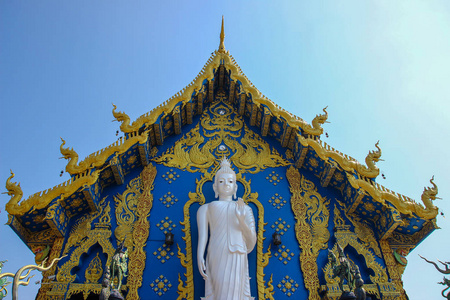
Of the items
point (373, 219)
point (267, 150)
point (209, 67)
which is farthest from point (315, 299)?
point (209, 67)

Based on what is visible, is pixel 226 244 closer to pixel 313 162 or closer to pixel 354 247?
pixel 354 247

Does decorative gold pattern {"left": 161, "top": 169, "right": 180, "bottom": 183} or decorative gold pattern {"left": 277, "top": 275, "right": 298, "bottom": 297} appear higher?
decorative gold pattern {"left": 161, "top": 169, "right": 180, "bottom": 183}

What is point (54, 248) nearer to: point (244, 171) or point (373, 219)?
point (244, 171)

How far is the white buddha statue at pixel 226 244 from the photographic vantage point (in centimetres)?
608

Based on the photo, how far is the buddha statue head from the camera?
7269mm

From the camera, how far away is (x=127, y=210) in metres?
7.47

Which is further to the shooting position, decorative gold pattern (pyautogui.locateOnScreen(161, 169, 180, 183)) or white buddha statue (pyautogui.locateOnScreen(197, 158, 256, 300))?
decorative gold pattern (pyautogui.locateOnScreen(161, 169, 180, 183))

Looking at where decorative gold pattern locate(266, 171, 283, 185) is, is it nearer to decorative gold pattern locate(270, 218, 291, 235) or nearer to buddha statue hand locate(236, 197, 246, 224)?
decorative gold pattern locate(270, 218, 291, 235)

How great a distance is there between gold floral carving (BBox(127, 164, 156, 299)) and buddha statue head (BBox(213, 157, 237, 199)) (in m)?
1.25

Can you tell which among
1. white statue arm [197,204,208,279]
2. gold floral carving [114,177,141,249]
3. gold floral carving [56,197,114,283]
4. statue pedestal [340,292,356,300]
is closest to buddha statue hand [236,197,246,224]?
white statue arm [197,204,208,279]

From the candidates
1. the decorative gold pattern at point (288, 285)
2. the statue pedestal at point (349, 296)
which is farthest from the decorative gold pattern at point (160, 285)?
the statue pedestal at point (349, 296)

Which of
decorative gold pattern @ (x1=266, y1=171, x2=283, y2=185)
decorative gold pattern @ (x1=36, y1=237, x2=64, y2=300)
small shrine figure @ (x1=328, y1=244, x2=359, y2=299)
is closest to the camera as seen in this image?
small shrine figure @ (x1=328, y1=244, x2=359, y2=299)

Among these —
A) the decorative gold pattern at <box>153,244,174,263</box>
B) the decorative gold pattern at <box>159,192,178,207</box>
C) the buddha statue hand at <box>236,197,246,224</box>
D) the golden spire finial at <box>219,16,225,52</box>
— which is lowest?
the decorative gold pattern at <box>153,244,174,263</box>

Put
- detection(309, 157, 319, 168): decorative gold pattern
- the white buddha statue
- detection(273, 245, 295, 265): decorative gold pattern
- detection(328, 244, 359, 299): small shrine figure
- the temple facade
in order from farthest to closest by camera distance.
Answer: detection(309, 157, 319, 168): decorative gold pattern < detection(273, 245, 295, 265): decorative gold pattern < the temple facade < the white buddha statue < detection(328, 244, 359, 299): small shrine figure
